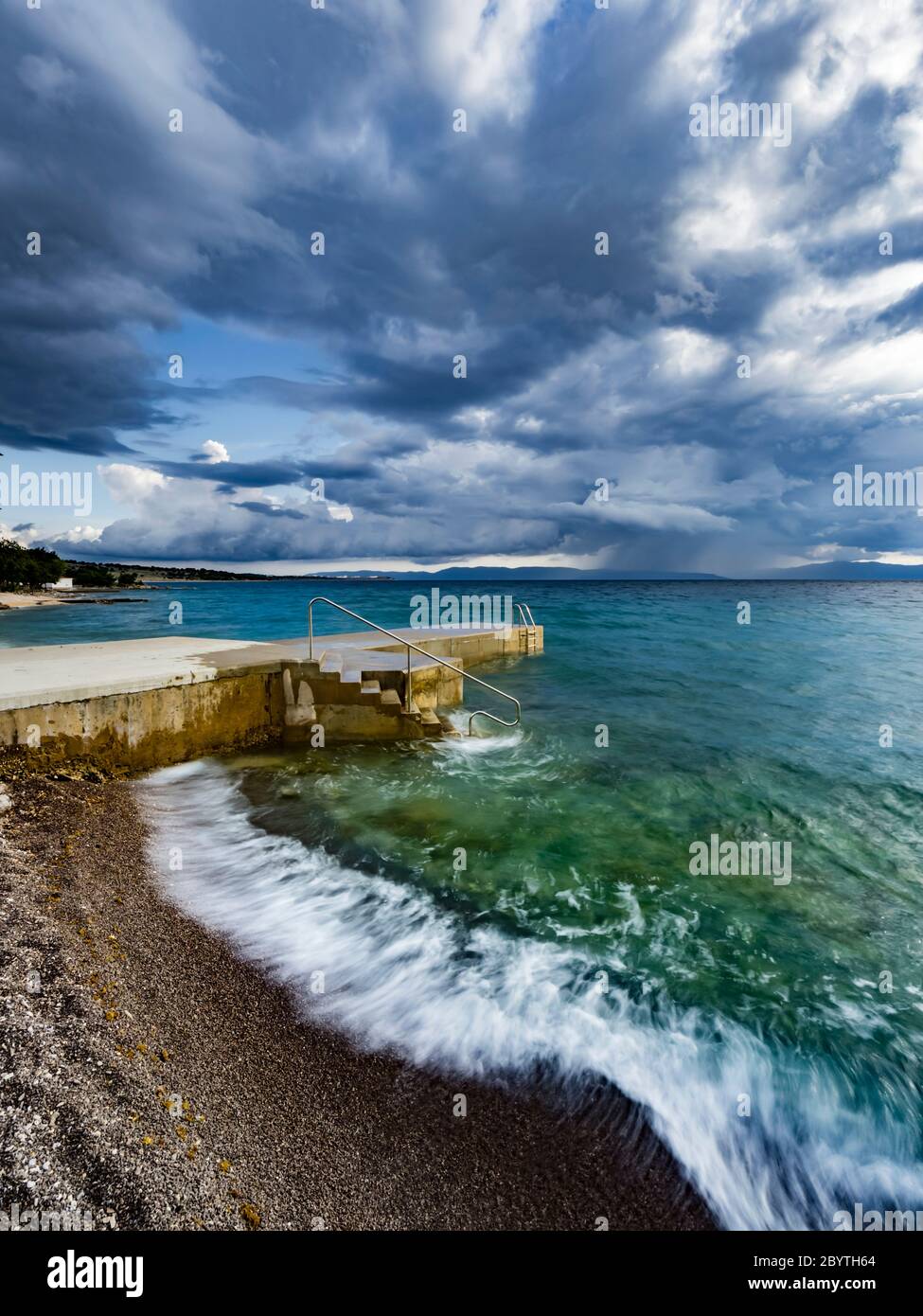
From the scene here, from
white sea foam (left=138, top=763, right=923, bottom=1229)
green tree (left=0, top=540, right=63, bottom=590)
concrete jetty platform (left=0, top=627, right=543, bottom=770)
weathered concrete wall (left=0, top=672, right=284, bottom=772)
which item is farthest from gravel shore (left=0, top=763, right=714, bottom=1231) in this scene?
green tree (left=0, top=540, right=63, bottom=590)

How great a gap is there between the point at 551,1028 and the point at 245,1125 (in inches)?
83.5

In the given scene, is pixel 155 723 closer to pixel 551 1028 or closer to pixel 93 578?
pixel 551 1028

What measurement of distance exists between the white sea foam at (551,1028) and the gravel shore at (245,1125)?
274 mm

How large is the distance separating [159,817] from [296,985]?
149 inches

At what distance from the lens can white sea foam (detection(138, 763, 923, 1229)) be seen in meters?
3.15

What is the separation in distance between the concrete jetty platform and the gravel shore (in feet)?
13.4

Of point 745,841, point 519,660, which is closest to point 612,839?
point 745,841

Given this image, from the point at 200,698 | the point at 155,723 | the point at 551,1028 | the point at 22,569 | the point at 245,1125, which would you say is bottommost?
the point at 551,1028

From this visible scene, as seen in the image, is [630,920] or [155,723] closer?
[630,920]

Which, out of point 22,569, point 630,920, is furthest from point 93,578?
point 630,920

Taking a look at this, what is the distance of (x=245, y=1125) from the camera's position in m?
2.88

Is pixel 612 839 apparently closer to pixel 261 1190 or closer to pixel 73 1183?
pixel 261 1190

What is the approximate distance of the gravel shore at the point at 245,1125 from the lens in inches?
94.2

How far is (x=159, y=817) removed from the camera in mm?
6961
